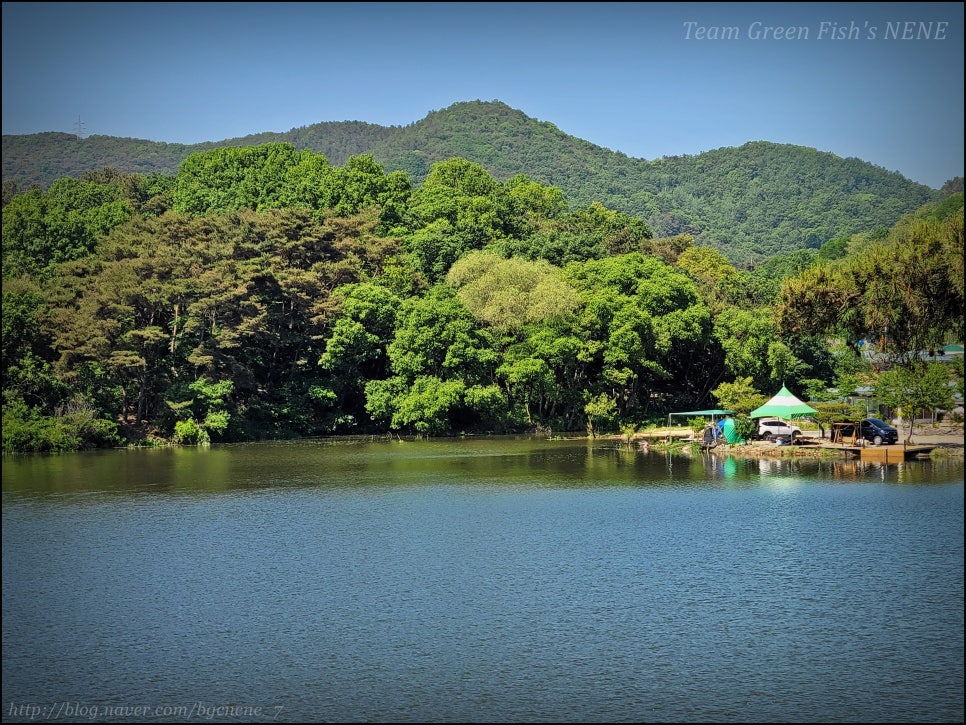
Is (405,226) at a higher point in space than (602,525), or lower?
higher

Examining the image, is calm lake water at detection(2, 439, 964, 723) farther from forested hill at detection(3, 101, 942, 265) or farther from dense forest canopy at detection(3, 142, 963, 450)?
forested hill at detection(3, 101, 942, 265)

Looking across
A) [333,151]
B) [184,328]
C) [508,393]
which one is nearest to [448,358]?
[508,393]

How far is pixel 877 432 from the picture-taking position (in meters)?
28.8

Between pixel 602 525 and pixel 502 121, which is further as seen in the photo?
pixel 502 121

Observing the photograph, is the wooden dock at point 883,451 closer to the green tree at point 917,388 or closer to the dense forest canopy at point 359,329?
the green tree at point 917,388

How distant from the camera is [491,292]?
139 feet

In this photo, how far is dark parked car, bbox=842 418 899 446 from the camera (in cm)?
2800

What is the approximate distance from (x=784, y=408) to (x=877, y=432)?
3922 mm

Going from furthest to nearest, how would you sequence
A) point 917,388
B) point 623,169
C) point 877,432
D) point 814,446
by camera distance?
point 623,169 < point 814,446 < point 877,432 < point 917,388

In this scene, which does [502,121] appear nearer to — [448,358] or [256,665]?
[448,358]

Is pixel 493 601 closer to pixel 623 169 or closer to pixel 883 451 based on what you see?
pixel 883 451

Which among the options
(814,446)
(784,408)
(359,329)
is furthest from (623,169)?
(814,446)

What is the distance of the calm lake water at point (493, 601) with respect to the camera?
11836mm

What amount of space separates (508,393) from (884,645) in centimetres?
3043
